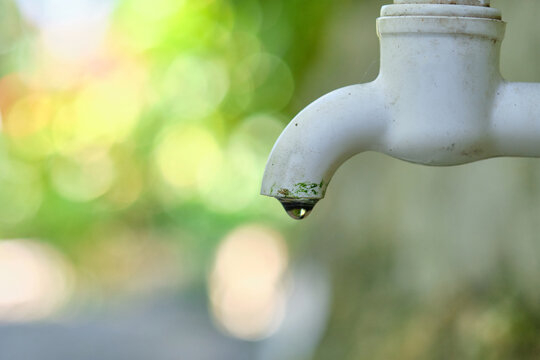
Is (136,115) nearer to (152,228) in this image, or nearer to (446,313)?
(152,228)

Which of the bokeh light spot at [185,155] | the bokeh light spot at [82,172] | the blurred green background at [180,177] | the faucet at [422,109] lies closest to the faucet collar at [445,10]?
the faucet at [422,109]

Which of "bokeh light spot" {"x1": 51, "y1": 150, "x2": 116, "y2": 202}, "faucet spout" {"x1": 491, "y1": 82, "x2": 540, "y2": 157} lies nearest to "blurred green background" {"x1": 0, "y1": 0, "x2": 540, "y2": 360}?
"bokeh light spot" {"x1": 51, "y1": 150, "x2": 116, "y2": 202}

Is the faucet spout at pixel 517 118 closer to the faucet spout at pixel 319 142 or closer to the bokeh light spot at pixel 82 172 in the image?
the faucet spout at pixel 319 142

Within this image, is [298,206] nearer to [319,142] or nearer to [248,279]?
[319,142]

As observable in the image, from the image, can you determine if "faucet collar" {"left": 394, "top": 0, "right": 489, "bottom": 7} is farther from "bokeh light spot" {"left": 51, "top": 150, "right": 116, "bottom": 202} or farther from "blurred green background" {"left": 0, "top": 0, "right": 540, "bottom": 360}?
"bokeh light spot" {"left": 51, "top": 150, "right": 116, "bottom": 202}

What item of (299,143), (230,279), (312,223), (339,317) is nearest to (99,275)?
(230,279)

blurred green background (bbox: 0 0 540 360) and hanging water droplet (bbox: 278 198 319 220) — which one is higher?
blurred green background (bbox: 0 0 540 360)

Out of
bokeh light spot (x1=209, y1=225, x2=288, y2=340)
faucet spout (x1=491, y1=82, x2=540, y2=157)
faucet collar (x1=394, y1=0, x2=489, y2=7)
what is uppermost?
bokeh light spot (x1=209, y1=225, x2=288, y2=340)
